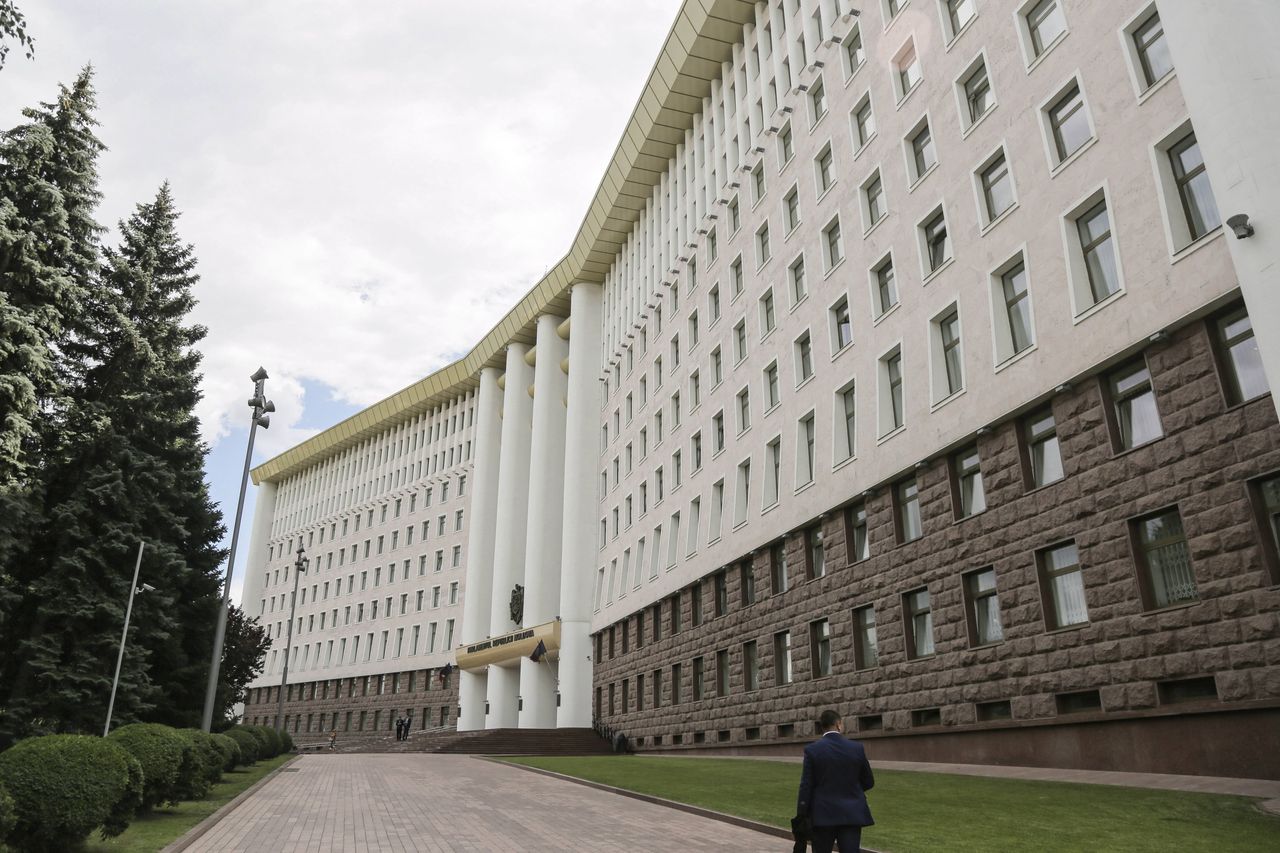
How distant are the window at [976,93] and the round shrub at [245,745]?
83.7 feet

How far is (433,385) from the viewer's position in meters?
77.5

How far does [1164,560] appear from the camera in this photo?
14.4 metres

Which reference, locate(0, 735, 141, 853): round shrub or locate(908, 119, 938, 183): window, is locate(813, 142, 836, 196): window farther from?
locate(0, 735, 141, 853): round shrub

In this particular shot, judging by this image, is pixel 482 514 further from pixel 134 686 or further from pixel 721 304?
pixel 134 686

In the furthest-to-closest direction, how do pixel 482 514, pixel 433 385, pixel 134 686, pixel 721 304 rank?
pixel 433 385, pixel 482 514, pixel 721 304, pixel 134 686

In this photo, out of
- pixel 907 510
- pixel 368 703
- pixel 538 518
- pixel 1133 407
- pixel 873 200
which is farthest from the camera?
pixel 368 703

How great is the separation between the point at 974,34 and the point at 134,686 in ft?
92.4

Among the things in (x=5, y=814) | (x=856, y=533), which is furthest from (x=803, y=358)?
(x=5, y=814)

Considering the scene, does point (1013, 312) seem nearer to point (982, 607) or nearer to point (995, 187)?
point (995, 187)

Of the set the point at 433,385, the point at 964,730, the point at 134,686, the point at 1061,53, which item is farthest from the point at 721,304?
the point at 433,385

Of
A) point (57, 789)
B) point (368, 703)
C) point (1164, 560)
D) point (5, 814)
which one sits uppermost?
point (368, 703)

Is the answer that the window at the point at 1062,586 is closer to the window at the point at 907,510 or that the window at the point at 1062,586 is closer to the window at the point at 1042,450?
the window at the point at 1042,450

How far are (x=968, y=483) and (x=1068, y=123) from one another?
7756mm

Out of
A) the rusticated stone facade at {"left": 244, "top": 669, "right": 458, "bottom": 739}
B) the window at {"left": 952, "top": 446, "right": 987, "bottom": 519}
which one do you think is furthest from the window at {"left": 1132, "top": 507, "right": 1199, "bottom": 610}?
the rusticated stone facade at {"left": 244, "top": 669, "right": 458, "bottom": 739}
